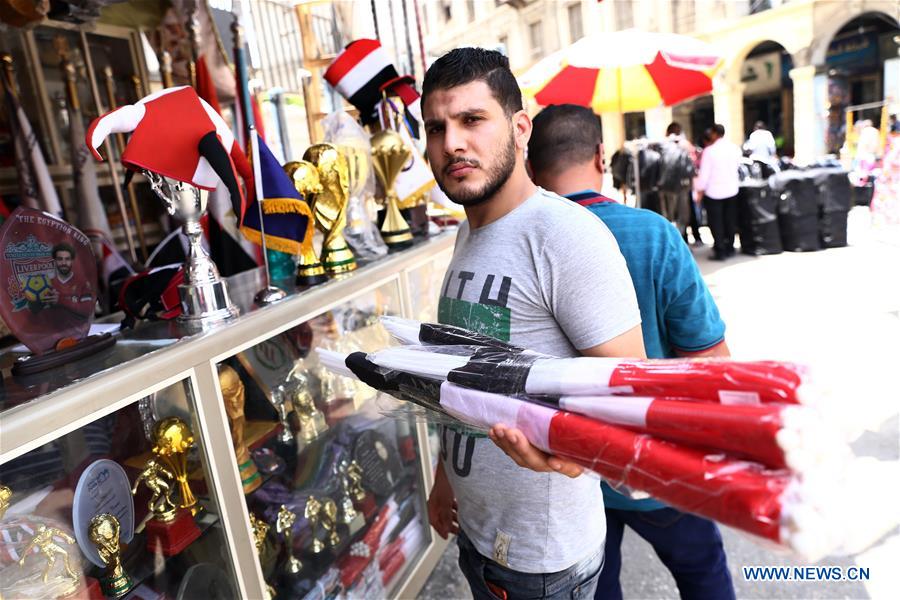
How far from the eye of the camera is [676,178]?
22.0ft

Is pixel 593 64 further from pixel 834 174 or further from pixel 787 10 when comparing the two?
pixel 787 10

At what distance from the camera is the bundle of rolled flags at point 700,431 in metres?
0.50

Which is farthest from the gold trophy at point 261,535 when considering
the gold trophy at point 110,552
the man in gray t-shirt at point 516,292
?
the man in gray t-shirt at point 516,292

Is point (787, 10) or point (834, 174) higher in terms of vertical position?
point (787, 10)

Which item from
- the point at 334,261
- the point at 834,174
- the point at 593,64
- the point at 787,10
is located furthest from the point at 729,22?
the point at 334,261

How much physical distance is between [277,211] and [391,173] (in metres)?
0.84

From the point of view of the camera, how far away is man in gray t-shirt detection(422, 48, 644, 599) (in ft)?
3.17

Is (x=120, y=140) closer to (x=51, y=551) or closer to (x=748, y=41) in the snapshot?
(x=51, y=551)

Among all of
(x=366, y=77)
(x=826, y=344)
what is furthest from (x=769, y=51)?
(x=366, y=77)

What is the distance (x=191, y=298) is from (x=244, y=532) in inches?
22.6

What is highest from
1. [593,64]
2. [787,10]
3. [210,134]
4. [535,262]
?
[787,10]

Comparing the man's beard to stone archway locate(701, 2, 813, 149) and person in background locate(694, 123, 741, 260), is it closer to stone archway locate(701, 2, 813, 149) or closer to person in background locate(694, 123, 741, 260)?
person in background locate(694, 123, 741, 260)

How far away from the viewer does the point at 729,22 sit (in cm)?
1491

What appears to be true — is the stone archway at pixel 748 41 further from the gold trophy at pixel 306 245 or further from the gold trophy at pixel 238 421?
the gold trophy at pixel 238 421
